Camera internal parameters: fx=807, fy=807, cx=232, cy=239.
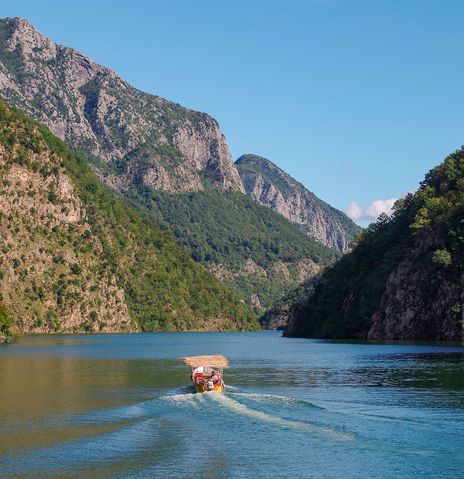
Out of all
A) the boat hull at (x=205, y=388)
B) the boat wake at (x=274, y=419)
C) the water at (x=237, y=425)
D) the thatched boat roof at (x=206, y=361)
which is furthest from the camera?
the thatched boat roof at (x=206, y=361)

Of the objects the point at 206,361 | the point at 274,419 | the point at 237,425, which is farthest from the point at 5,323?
the point at 237,425

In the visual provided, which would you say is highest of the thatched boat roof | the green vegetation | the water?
the green vegetation

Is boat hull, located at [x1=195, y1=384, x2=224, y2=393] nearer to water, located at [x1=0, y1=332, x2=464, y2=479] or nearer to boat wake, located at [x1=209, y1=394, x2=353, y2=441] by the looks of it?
water, located at [x1=0, y1=332, x2=464, y2=479]

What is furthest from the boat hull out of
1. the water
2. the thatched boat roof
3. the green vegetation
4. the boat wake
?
the green vegetation

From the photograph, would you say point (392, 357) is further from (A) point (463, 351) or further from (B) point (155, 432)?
(B) point (155, 432)

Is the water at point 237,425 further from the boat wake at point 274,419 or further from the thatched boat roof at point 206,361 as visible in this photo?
the thatched boat roof at point 206,361

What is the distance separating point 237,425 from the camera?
184 feet

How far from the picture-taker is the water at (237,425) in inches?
1684

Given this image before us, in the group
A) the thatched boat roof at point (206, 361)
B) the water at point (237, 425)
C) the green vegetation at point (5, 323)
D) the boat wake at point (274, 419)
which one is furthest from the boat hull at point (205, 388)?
the green vegetation at point (5, 323)

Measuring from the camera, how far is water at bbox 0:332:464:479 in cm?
4278

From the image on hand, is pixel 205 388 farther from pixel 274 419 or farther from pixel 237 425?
pixel 237 425

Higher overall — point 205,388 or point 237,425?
point 205,388

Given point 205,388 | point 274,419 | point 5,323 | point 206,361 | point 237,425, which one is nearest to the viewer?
point 237,425

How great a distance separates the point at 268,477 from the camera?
40594 mm
